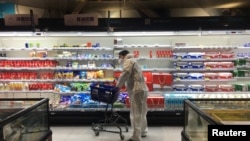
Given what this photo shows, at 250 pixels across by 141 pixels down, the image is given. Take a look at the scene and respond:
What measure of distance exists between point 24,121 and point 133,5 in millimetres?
6628

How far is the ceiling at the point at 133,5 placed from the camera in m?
9.32

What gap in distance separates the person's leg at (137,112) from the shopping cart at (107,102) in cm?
42

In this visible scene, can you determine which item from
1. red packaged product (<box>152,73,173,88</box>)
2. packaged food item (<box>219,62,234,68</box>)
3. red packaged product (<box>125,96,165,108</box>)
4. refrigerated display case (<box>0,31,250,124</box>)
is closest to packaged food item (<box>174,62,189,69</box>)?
refrigerated display case (<box>0,31,250,124</box>)

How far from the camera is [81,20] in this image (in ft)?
23.7

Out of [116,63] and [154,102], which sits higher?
[116,63]

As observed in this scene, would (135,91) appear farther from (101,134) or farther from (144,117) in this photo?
(101,134)

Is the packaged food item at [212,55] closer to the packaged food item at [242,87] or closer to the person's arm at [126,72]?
the packaged food item at [242,87]

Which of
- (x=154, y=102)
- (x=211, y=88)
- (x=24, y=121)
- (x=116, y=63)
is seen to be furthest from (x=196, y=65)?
(x=24, y=121)

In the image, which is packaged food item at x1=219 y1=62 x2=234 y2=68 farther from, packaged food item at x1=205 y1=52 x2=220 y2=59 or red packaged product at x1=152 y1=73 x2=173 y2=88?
red packaged product at x1=152 y1=73 x2=173 y2=88

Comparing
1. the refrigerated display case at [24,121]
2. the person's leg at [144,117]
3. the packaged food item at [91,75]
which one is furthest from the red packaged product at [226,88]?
the refrigerated display case at [24,121]

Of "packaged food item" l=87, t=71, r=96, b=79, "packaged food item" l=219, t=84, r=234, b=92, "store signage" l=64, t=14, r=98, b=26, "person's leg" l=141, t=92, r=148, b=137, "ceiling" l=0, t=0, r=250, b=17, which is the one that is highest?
"ceiling" l=0, t=0, r=250, b=17

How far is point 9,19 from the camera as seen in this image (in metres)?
7.31

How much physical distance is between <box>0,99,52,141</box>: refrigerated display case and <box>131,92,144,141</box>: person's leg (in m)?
1.75

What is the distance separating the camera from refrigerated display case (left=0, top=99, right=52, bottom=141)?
12.0 ft
